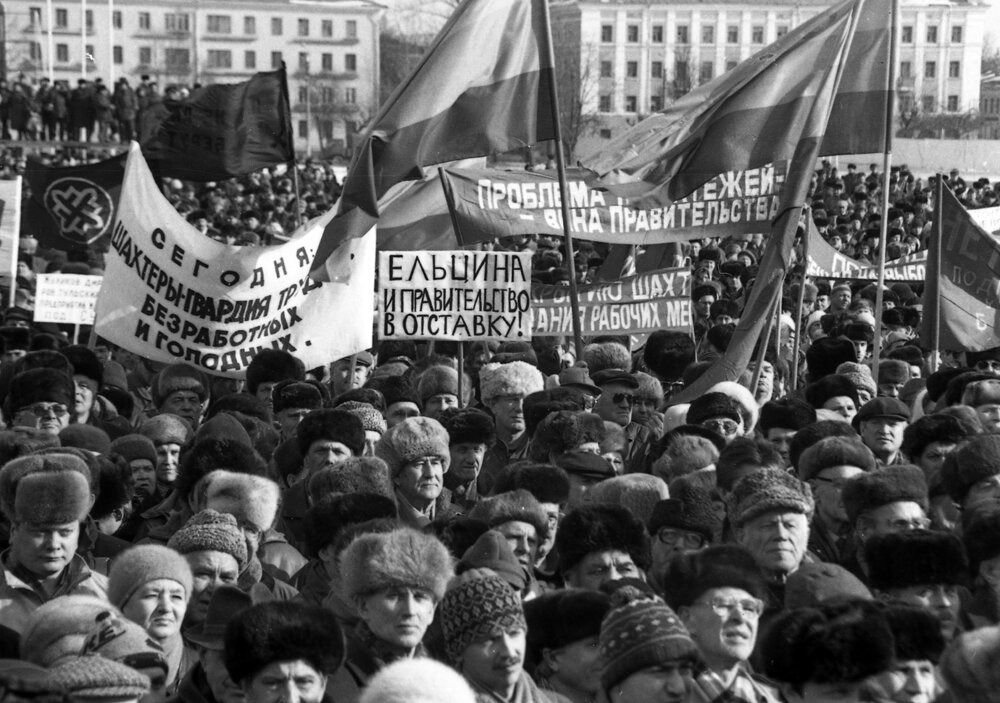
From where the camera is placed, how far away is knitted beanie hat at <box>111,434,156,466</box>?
7.47 metres

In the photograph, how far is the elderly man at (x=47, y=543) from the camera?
5.83m

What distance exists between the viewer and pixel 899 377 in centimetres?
1041

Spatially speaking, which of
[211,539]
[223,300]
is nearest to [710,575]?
[211,539]

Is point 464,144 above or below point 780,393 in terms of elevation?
above

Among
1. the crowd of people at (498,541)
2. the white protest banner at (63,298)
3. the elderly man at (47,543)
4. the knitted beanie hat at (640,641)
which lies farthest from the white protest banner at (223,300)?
the knitted beanie hat at (640,641)

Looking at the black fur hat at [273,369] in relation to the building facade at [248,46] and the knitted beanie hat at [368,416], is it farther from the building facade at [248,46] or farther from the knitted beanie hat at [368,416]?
the building facade at [248,46]

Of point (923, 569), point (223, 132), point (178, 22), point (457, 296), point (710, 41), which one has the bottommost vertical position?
point (923, 569)

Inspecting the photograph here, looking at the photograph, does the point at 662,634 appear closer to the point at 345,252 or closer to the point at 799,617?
the point at 799,617

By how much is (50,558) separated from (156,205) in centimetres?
485

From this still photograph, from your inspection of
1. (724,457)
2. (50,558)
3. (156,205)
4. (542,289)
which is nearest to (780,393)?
(542,289)

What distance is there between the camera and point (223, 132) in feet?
→ 46.3

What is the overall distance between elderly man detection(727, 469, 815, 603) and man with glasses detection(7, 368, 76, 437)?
3.35 metres

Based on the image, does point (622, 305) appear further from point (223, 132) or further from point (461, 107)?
point (223, 132)

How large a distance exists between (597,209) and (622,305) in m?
0.94
